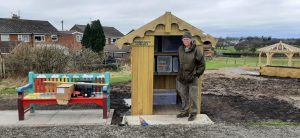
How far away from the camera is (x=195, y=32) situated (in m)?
6.66

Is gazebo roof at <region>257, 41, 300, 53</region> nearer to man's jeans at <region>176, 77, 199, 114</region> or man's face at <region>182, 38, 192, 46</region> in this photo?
man's jeans at <region>176, 77, 199, 114</region>

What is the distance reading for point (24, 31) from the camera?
41969 millimetres

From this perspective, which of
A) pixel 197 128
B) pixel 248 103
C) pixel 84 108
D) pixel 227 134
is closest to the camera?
pixel 227 134

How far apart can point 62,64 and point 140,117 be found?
32.6ft

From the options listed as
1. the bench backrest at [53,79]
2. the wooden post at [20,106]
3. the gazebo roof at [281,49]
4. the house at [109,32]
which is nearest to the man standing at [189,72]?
the bench backrest at [53,79]

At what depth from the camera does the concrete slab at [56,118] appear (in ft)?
20.8

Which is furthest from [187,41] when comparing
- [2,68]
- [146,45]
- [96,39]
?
[96,39]

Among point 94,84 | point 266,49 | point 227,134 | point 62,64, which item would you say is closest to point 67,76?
point 94,84

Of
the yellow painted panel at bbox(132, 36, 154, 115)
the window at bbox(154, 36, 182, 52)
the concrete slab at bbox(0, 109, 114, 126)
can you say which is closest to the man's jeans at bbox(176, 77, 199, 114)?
the yellow painted panel at bbox(132, 36, 154, 115)

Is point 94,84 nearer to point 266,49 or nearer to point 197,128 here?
point 197,128

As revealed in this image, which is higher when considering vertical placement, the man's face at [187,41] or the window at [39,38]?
the window at [39,38]

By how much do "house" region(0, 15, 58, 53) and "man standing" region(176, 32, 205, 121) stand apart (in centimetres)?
3537

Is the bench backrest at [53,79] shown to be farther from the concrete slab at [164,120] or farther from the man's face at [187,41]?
the man's face at [187,41]

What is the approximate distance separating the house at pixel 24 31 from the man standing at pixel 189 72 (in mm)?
35373
